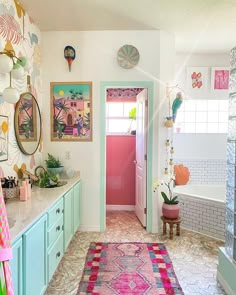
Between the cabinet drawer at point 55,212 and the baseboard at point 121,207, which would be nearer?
the cabinet drawer at point 55,212

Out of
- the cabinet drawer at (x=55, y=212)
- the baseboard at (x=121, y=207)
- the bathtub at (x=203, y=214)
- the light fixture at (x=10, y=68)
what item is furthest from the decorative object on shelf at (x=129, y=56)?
the baseboard at (x=121, y=207)

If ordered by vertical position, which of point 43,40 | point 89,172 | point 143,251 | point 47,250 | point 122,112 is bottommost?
point 143,251

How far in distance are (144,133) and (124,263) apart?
1.78 m

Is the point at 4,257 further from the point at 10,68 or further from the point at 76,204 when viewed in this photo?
the point at 76,204

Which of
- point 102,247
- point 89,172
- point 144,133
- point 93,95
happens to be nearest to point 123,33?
point 93,95

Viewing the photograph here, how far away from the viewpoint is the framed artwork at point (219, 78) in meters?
4.67

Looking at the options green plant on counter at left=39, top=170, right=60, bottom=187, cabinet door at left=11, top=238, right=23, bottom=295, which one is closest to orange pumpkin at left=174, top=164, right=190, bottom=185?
green plant on counter at left=39, top=170, right=60, bottom=187

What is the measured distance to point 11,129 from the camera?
2676 mm

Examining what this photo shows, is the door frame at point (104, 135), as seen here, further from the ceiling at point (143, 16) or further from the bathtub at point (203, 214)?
the ceiling at point (143, 16)

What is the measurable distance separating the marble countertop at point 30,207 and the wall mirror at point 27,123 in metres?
0.55

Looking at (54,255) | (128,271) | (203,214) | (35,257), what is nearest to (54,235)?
(54,255)

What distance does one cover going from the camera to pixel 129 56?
362 cm

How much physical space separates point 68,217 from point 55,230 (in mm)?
528

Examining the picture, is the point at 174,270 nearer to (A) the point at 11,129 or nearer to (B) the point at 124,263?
A: (B) the point at 124,263
